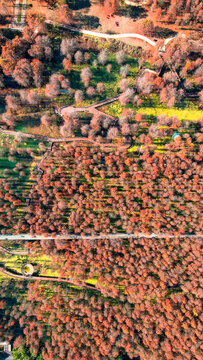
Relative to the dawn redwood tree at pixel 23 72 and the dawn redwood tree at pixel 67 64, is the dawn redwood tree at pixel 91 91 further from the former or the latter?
the dawn redwood tree at pixel 23 72

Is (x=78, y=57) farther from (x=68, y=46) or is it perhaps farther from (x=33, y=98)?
(x=33, y=98)

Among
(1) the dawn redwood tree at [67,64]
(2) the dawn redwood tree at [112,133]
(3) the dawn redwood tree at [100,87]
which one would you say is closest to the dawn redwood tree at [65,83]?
(1) the dawn redwood tree at [67,64]

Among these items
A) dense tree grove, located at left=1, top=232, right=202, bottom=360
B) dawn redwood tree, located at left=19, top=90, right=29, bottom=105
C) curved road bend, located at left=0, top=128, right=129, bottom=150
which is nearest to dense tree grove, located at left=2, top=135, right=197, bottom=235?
curved road bend, located at left=0, top=128, right=129, bottom=150

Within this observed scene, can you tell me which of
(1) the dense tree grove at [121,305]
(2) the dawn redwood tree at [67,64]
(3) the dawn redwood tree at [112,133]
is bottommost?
(1) the dense tree grove at [121,305]

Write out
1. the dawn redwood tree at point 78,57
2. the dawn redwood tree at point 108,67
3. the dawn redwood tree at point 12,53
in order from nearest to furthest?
the dawn redwood tree at point 12,53
the dawn redwood tree at point 78,57
the dawn redwood tree at point 108,67

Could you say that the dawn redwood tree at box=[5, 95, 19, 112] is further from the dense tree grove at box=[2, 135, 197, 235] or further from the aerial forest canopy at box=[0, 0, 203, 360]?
the dense tree grove at box=[2, 135, 197, 235]

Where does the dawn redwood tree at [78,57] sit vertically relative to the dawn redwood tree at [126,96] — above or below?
above

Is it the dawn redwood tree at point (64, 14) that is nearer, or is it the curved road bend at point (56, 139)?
the dawn redwood tree at point (64, 14)

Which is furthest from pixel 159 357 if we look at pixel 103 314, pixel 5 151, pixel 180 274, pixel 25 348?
pixel 5 151

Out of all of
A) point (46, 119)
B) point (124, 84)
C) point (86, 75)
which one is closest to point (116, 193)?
point (46, 119)
